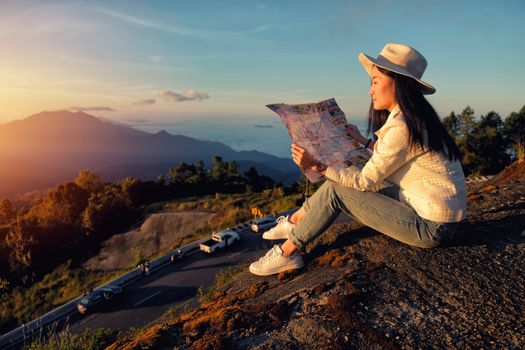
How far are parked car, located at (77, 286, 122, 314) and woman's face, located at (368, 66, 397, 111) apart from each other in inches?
523

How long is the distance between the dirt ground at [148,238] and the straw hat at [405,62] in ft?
92.5

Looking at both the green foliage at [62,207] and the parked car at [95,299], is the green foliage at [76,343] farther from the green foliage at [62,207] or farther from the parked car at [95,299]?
the green foliage at [62,207]

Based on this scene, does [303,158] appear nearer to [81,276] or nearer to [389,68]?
[389,68]

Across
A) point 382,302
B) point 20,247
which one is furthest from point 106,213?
point 382,302

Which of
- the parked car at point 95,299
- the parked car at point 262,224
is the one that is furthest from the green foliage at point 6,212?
the parked car at point 95,299

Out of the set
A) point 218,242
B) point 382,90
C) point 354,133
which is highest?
point 382,90

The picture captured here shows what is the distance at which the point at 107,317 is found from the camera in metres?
13.0

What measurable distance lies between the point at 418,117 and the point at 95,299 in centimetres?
1360

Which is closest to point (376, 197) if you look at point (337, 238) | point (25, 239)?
point (337, 238)

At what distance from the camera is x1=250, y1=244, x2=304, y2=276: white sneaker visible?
4.85 m

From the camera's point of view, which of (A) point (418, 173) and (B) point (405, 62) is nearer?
(B) point (405, 62)

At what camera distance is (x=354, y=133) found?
4.86m

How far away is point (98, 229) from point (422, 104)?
38793 millimetres

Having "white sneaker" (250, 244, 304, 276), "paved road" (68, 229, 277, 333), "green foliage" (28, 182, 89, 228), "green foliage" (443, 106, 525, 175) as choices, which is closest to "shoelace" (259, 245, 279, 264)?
"white sneaker" (250, 244, 304, 276)
